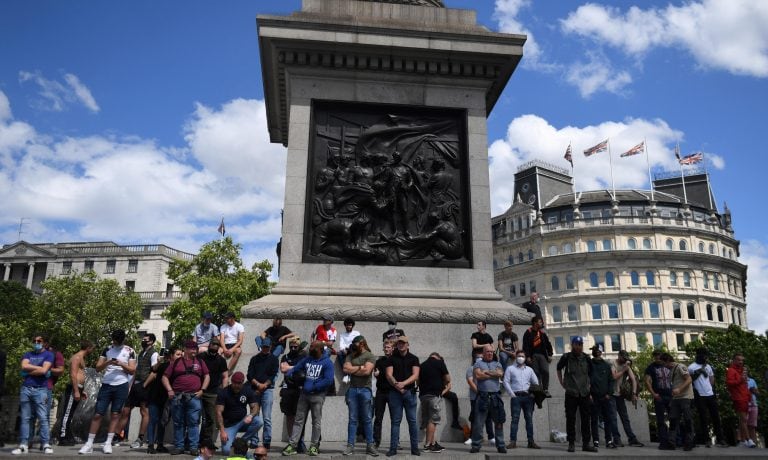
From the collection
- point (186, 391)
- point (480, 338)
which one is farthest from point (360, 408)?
point (480, 338)

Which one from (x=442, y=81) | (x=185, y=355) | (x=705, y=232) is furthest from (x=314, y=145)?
(x=705, y=232)

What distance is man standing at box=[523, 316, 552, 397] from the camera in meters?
12.7

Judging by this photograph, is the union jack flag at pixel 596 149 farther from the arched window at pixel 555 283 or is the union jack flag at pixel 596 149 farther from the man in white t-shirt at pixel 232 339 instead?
the man in white t-shirt at pixel 232 339

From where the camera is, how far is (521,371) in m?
11.2

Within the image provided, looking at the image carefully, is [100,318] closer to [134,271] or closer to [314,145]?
[134,271]

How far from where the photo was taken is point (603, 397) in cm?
1145

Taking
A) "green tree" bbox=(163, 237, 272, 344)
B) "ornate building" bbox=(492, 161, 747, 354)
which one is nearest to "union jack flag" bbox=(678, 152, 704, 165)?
"ornate building" bbox=(492, 161, 747, 354)

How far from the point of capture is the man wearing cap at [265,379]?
10.2 m

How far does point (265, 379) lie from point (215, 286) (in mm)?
35406

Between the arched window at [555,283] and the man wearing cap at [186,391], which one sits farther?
the arched window at [555,283]

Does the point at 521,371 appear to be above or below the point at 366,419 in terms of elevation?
above

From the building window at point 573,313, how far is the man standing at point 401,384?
248 ft

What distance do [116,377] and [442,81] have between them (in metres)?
10.6

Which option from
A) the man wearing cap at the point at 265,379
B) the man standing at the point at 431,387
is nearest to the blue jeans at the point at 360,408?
the man standing at the point at 431,387
